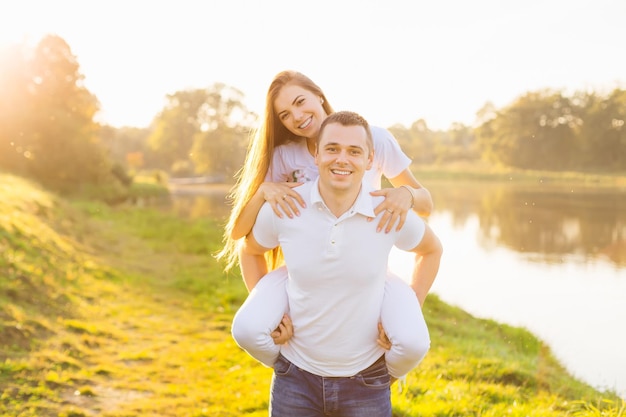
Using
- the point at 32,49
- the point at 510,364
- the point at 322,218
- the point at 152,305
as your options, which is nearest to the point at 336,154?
the point at 322,218

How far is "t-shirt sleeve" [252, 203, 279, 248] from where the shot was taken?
2.23 m

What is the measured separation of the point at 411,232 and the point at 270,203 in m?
0.53

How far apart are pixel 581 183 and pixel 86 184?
25803mm

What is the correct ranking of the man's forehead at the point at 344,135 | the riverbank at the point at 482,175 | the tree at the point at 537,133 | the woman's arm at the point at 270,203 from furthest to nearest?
the riverbank at the point at 482,175 → the tree at the point at 537,133 → the woman's arm at the point at 270,203 → the man's forehead at the point at 344,135

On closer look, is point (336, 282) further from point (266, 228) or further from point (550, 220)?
point (550, 220)

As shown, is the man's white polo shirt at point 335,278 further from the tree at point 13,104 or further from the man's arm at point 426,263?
the tree at point 13,104

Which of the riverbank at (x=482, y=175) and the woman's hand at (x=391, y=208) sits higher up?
the woman's hand at (x=391, y=208)

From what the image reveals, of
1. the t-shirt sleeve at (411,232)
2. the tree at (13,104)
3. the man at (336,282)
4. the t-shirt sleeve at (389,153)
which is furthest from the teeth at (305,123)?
the tree at (13,104)

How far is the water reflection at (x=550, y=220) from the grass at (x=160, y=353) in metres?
9.87

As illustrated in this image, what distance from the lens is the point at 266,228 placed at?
2262 millimetres

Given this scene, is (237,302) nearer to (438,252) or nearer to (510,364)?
(510,364)

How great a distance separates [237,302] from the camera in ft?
27.9

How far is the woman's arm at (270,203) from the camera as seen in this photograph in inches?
85.7

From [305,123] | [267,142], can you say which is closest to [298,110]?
[305,123]
